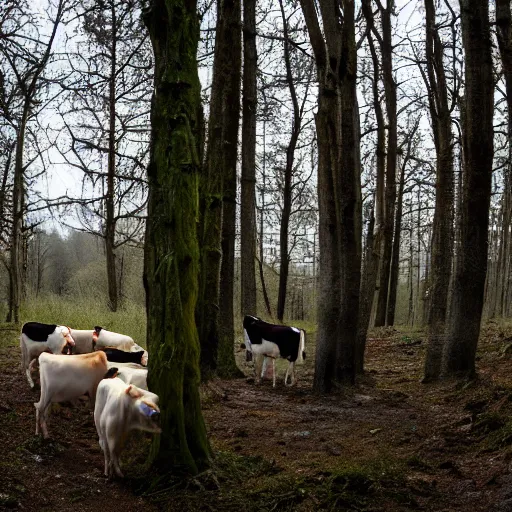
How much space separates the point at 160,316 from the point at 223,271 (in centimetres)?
616

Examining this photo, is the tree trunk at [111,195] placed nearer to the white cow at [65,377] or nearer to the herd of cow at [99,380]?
the herd of cow at [99,380]

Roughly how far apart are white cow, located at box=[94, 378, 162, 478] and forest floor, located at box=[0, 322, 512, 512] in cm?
25

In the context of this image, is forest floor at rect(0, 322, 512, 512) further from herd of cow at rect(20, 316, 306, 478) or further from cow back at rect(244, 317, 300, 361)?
cow back at rect(244, 317, 300, 361)

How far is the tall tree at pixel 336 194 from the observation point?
33.8 feet

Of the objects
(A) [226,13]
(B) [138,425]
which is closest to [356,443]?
(B) [138,425]

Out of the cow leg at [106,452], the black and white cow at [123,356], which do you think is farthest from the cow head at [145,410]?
the black and white cow at [123,356]

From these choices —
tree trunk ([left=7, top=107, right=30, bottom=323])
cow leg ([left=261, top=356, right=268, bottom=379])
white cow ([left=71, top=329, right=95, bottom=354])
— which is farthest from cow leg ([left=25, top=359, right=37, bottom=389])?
tree trunk ([left=7, top=107, right=30, bottom=323])

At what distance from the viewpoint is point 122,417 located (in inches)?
227

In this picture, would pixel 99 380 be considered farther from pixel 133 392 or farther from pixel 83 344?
pixel 83 344

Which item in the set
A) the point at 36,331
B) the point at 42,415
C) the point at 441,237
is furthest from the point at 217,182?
the point at 441,237

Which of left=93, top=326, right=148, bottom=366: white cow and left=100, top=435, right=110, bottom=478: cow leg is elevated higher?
left=93, top=326, right=148, bottom=366: white cow

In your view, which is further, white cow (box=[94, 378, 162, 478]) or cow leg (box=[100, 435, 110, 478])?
cow leg (box=[100, 435, 110, 478])

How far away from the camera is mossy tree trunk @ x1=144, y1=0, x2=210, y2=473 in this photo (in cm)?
595

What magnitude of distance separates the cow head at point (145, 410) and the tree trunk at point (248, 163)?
35.3 ft
